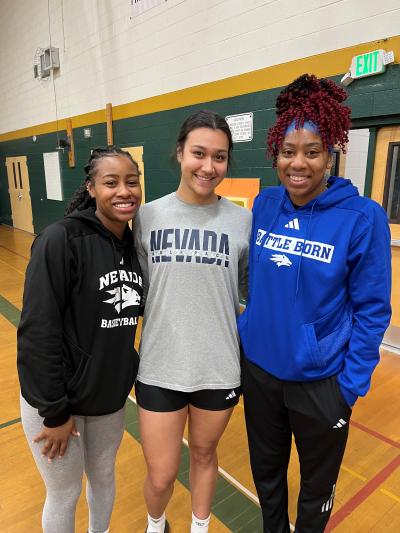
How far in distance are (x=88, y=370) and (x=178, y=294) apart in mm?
372

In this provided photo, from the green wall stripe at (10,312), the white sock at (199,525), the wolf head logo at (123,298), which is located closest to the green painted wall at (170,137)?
the wolf head logo at (123,298)

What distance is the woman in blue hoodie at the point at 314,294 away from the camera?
107 centimetres

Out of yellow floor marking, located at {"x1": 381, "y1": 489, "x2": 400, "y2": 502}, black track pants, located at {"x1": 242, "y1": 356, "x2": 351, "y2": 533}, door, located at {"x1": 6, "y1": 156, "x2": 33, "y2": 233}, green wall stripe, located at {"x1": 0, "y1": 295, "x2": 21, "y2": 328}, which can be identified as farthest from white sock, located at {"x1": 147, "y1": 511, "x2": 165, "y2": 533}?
door, located at {"x1": 6, "y1": 156, "x2": 33, "y2": 233}

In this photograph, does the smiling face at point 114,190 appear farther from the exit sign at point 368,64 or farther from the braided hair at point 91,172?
the exit sign at point 368,64

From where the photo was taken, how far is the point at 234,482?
176 centimetres

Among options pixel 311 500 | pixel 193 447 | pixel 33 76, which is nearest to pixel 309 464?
pixel 311 500

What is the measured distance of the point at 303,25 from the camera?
2.95 m

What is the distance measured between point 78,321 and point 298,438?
83 cm

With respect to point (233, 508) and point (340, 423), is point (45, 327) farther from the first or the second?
point (233, 508)

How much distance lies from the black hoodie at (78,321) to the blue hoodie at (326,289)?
1.53ft

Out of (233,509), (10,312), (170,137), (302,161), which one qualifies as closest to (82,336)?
(302,161)

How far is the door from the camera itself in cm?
894

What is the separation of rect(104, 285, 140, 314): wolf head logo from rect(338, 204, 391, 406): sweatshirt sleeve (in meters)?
0.69

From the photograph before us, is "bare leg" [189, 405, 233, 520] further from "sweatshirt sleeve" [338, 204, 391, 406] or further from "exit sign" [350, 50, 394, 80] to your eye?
"exit sign" [350, 50, 394, 80]
